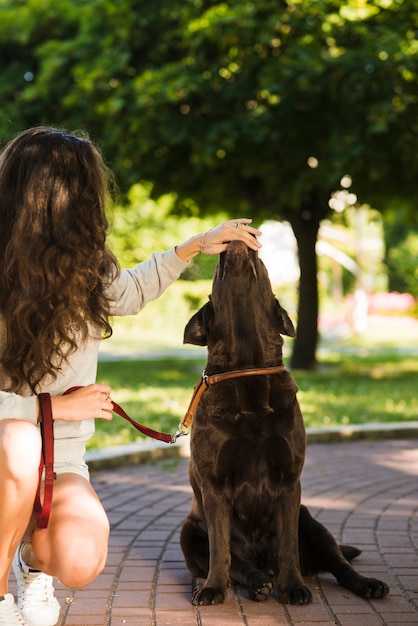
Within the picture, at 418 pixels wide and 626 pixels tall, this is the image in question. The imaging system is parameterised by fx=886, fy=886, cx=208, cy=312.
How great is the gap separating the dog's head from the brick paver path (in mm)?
1038

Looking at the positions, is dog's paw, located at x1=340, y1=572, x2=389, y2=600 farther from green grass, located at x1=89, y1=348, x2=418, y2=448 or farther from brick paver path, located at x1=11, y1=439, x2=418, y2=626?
green grass, located at x1=89, y1=348, x2=418, y2=448

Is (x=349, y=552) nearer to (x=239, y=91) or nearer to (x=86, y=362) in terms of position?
(x=86, y=362)

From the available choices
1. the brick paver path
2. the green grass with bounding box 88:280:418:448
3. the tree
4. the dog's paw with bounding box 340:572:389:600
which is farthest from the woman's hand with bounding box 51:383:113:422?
the tree

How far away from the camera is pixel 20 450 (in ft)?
9.82

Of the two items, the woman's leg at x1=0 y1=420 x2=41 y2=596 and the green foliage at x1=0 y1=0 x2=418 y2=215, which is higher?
the green foliage at x1=0 y1=0 x2=418 y2=215

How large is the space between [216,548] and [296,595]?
0.38 meters

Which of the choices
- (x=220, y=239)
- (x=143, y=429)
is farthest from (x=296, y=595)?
(x=220, y=239)

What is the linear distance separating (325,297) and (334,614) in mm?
49829

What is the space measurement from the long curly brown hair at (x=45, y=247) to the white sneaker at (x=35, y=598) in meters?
0.73

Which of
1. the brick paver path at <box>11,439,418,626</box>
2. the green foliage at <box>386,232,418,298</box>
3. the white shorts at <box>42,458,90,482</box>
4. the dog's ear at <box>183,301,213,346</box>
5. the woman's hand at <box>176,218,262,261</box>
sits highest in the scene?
the green foliage at <box>386,232,418,298</box>

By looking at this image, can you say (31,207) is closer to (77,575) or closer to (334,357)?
(77,575)

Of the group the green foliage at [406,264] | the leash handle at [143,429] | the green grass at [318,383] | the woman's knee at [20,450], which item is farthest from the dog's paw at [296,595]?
the green foliage at [406,264]

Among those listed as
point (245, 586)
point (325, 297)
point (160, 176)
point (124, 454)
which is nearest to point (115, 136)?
point (160, 176)

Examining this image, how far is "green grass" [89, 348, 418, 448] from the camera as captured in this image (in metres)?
9.20
